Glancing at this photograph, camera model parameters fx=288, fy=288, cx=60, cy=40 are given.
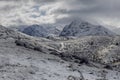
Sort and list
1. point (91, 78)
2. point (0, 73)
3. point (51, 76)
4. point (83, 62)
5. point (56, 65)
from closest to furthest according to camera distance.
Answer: point (0, 73)
point (51, 76)
point (91, 78)
point (56, 65)
point (83, 62)

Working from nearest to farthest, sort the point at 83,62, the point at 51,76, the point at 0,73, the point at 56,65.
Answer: the point at 0,73 < the point at 51,76 < the point at 56,65 < the point at 83,62

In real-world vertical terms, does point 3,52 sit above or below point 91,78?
above

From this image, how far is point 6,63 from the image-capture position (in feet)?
198

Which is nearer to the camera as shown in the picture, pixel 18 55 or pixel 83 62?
pixel 18 55

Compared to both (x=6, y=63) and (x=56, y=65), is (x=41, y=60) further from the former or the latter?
(x=6, y=63)

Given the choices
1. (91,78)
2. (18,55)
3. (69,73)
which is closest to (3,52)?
(18,55)

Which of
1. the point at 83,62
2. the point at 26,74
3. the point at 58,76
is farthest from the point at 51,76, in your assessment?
the point at 83,62

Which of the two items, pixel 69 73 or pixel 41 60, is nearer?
pixel 69 73

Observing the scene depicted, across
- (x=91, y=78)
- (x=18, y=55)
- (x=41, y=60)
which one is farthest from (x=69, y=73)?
(x=18, y=55)

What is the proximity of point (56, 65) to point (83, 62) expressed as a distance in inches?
734

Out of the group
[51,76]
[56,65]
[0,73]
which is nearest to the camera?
[0,73]

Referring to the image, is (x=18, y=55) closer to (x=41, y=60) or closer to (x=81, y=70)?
(x=41, y=60)

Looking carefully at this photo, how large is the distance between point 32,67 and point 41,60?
9.99 m

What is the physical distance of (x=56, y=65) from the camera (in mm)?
→ 71312
